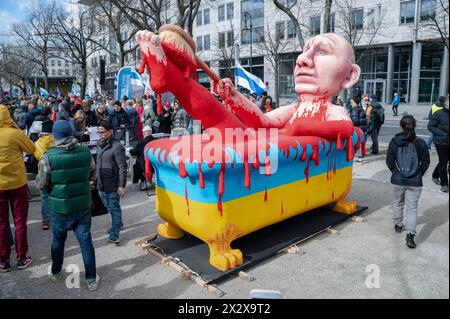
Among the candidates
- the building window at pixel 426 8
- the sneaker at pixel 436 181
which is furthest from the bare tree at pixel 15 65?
the sneaker at pixel 436 181

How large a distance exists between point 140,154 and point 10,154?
2.82m

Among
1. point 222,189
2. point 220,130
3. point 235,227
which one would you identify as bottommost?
point 235,227

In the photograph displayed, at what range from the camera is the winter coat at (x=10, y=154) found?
4.14 metres

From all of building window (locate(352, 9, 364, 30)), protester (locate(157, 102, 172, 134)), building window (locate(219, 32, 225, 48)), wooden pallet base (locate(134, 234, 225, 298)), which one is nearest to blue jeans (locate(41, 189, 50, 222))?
wooden pallet base (locate(134, 234, 225, 298))

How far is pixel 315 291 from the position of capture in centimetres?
366

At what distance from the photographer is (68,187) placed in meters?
3.67

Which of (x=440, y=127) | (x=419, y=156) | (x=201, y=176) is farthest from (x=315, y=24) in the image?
(x=201, y=176)

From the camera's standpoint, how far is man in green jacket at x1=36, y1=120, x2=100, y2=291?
366 cm

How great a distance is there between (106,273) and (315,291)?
7.39ft

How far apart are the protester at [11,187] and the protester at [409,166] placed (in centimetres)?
454

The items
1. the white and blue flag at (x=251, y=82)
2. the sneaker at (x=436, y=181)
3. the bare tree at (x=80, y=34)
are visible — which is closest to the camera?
the sneaker at (x=436, y=181)

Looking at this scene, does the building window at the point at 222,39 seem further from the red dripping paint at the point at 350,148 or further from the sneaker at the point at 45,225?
the sneaker at the point at 45,225

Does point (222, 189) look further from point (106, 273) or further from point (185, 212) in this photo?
point (106, 273)
